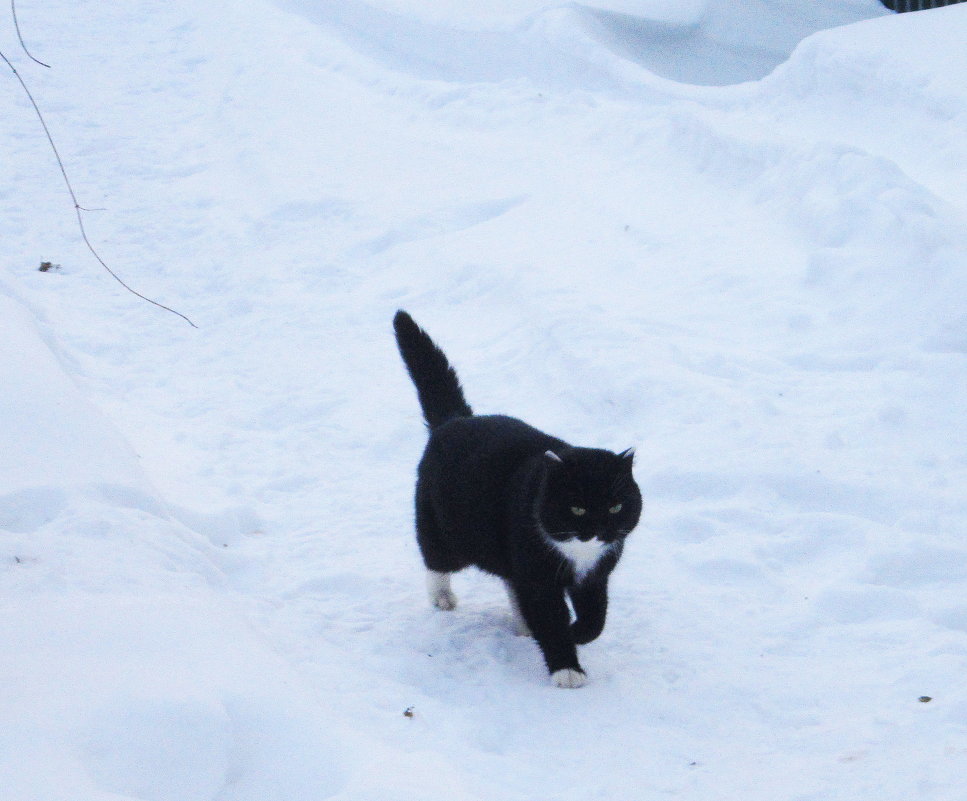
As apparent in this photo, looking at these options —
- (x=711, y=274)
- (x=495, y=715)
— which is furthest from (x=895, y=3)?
(x=495, y=715)

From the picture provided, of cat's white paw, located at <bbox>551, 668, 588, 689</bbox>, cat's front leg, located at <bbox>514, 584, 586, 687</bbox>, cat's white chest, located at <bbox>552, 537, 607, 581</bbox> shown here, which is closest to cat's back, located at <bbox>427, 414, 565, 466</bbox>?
cat's white chest, located at <bbox>552, 537, 607, 581</bbox>

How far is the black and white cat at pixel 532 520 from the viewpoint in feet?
11.8

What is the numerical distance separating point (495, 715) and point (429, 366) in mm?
1656

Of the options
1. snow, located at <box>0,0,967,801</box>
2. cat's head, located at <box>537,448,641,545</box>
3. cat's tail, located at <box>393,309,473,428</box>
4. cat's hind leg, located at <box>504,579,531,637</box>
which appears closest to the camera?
snow, located at <box>0,0,967,801</box>

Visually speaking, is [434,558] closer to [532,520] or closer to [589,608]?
[532,520]

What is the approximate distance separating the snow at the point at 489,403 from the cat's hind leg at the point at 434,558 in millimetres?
107

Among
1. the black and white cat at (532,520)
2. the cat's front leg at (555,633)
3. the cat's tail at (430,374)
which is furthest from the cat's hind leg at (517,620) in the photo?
the cat's tail at (430,374)

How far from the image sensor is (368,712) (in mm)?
3334

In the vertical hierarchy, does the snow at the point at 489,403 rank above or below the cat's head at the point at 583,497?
below

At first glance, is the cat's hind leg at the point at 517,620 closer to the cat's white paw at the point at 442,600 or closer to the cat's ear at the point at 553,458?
the cat's white paw at the point at 442,600

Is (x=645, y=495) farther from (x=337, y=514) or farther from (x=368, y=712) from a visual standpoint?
(x=368, y=712)

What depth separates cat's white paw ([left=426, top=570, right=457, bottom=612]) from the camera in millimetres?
4148

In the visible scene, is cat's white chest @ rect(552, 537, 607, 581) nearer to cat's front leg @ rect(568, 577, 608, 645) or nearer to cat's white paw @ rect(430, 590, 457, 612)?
cat's front leg @ rect(568, 577, 608, 645)

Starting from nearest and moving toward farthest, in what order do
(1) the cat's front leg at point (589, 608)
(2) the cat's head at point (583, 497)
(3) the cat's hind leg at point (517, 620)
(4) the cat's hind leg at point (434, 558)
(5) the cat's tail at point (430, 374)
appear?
(2) the cat's head at point (583, 497) → (1) the cat's front leg at point (589, 608) → (3) the cat's hind leg at point (517, 620) → (4) the cat's hind leg at point (434, 558) → (5) the cat's tail at point (430, 374)
